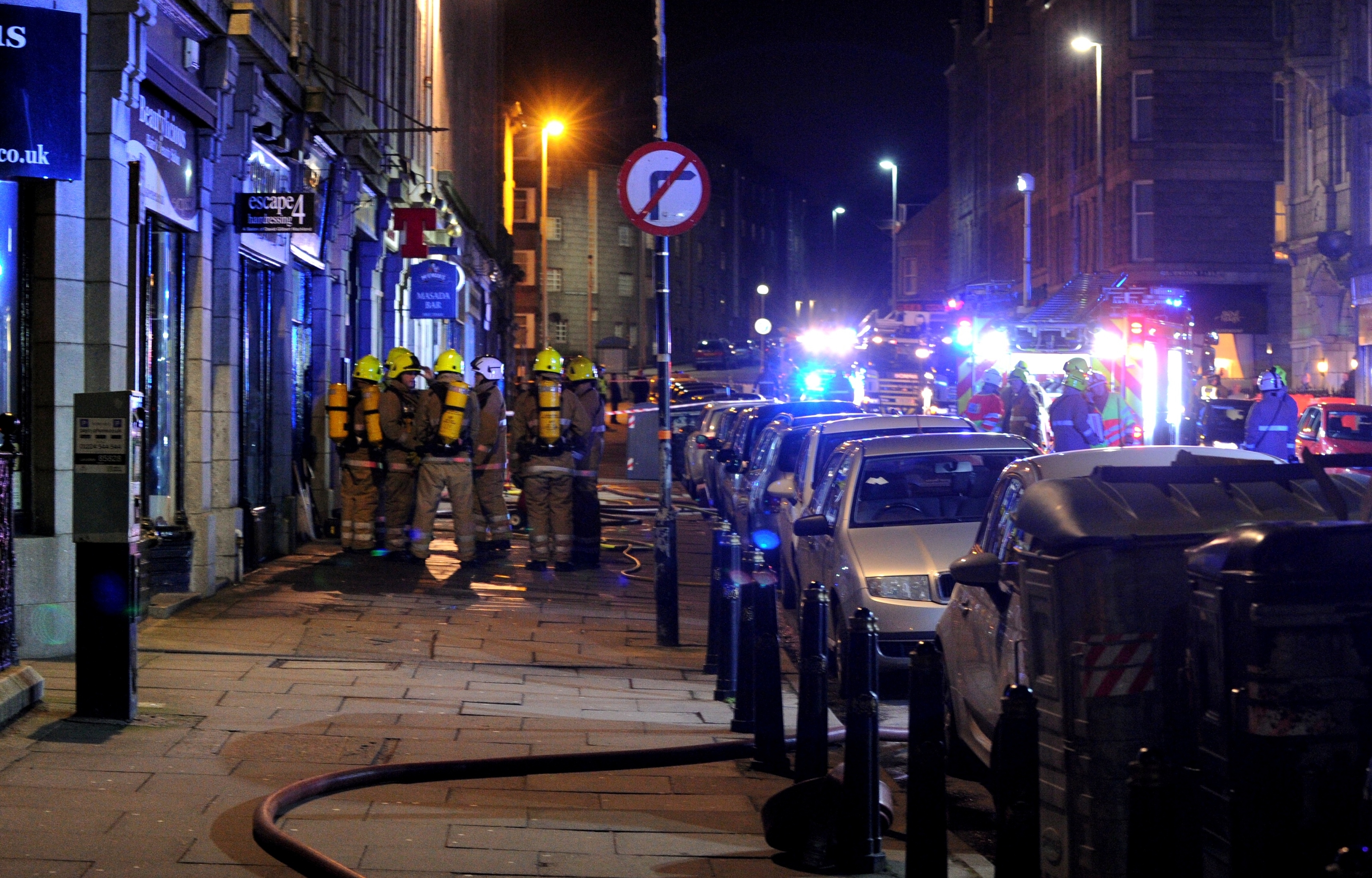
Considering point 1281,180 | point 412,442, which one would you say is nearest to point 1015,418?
point 412,442

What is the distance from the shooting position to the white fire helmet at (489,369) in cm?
1633

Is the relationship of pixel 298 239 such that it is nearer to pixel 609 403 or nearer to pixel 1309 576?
pixel 1309 576

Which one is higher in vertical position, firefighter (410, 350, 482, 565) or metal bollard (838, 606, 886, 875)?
firefighter (410, 350, 482, 565)

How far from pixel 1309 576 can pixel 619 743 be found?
4.47 meters

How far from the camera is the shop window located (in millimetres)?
12414

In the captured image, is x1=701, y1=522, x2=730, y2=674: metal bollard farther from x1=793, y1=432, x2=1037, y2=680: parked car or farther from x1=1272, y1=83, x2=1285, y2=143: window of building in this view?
x1=1272, y1=83, x2=1285, y2=143: window of building

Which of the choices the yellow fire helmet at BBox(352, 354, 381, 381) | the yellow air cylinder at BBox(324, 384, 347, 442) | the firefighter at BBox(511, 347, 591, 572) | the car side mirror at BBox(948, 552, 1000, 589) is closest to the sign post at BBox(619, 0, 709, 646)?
the firefighter at BBox(511, 347, 591, 572)

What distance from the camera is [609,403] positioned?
5566 centimetres

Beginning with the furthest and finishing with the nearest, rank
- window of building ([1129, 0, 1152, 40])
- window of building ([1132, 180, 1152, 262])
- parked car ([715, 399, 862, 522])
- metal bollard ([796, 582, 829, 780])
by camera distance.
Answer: window of building ([1132, 180, 1152, 262]), window of building ([1129, 0, 1152, 40]), parked car ([715, 399, 862, 522]), metal bollard ([796, 582, 829, 780])

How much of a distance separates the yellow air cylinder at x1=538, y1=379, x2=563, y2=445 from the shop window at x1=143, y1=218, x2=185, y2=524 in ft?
10.7

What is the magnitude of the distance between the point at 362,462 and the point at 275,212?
287 centimetres

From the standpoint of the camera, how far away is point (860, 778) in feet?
18.7

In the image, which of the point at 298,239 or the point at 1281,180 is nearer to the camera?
the point at 298,239

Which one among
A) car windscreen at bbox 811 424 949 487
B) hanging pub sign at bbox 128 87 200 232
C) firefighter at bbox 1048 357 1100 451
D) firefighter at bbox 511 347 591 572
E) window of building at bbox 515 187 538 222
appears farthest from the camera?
window of building at bbox 515 187 538 222
